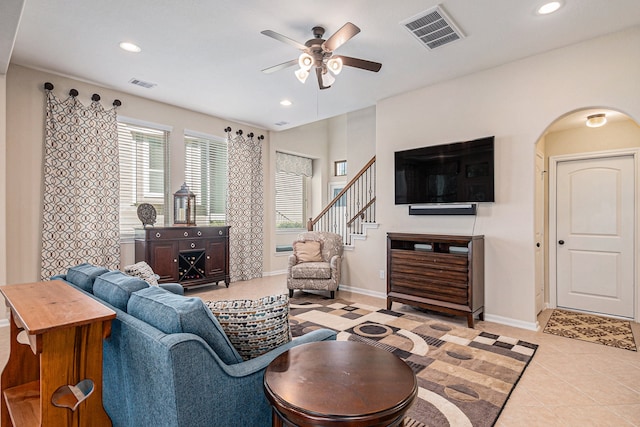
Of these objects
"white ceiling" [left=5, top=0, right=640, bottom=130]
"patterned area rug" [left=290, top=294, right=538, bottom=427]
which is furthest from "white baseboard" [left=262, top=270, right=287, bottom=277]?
"white ceiling" [left=5, top=0, right=640, bottom=130]

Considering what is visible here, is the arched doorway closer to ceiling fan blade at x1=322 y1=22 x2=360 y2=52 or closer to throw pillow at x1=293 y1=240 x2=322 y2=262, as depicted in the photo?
ceiling fan blade at x1=322 y1=22 x2=360 y2=52

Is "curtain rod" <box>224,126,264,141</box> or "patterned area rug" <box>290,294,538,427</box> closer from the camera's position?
"patterned area rug" <box>290,294,538,427</box>

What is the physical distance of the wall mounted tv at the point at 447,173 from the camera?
384cm

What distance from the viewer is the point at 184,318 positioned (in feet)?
4.09

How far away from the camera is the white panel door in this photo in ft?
12.9

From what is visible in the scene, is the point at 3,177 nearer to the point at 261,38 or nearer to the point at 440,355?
the point at 261,38

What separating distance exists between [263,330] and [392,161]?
3.75 metres

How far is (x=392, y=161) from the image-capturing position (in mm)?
4797

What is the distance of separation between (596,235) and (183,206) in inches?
224

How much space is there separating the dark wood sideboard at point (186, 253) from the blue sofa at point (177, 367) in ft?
11.2

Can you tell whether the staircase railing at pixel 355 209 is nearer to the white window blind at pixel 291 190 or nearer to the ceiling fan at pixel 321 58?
the white window blind at pixel 291 190

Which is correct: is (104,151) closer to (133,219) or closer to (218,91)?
(133,219)

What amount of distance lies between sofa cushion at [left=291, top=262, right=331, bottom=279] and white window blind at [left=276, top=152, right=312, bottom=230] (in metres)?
2.98

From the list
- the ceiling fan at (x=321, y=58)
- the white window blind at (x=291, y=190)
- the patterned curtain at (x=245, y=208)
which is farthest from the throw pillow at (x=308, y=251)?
the ceiling fan at (x=321, y=58)
